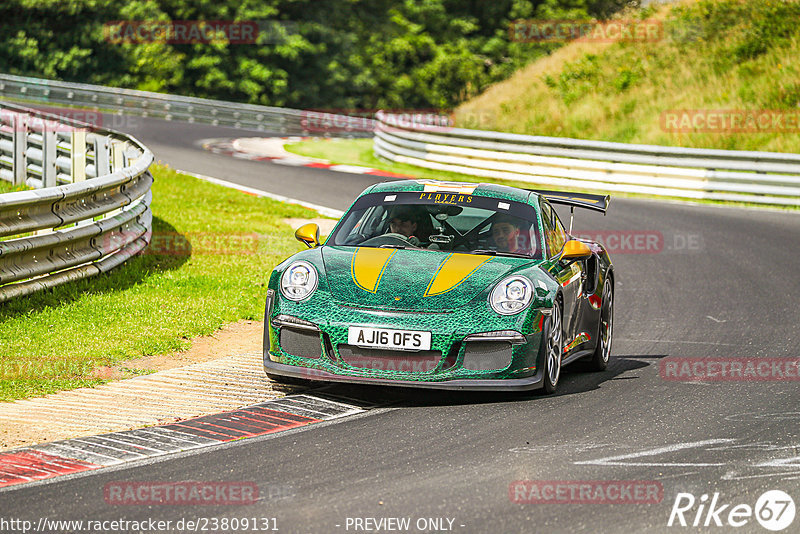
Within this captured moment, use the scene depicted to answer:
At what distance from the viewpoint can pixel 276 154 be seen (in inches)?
1114

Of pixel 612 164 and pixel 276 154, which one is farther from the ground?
pixel 612 164

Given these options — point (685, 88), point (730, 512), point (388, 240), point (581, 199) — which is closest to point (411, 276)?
point (388, 240)

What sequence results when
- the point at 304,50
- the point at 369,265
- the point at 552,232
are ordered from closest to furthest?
the point at 369,265 < the point at 552,232 < the point at 304,50

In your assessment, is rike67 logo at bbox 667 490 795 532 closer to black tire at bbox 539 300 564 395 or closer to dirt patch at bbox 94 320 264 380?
black tire at bbox 539 300 564 395

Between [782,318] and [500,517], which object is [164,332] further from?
[782,318]

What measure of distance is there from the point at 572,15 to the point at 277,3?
15.5 m

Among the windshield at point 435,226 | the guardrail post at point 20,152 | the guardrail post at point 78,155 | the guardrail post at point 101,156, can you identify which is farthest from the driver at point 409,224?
the guardrail post at point 20,152

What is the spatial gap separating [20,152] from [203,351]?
8359 millimetres

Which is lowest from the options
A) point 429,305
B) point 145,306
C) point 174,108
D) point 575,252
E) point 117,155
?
point 174,108

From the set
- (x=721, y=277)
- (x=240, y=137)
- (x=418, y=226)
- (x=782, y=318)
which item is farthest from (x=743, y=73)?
(x=418, y=226)

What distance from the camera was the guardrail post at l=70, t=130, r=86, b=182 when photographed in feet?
49.5

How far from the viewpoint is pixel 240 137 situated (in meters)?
33.7

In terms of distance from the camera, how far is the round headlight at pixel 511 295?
→ 7.13m

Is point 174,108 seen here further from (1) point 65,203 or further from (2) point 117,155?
(1) point 65,203
